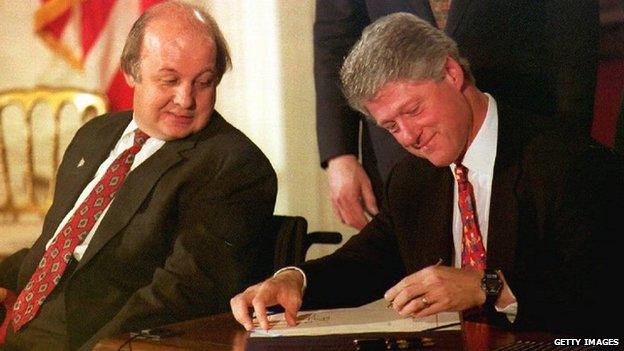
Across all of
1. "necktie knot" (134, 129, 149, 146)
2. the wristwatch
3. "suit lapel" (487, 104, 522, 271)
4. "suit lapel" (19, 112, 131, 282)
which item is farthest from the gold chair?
the wristwatch

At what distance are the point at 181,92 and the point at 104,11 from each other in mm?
570

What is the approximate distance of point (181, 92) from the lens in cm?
246

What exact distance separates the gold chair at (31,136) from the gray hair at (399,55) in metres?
1.08

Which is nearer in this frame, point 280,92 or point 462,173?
point 462,173

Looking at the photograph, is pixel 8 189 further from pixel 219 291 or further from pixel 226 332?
pixel 226 332

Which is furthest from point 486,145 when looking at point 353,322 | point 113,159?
point 113,159

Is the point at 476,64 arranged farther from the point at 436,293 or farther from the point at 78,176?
the point at 78,176

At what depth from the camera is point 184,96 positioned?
8.06 ft

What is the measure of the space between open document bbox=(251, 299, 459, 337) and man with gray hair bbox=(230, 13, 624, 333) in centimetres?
3

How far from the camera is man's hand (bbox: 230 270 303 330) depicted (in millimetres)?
1840

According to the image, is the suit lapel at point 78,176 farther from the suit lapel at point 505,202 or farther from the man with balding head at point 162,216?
the suit lapel at point 505,202

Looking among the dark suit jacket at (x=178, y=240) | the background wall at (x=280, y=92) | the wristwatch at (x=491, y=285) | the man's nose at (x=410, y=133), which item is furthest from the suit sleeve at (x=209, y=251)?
the wristwatch at (x=491, y=285)

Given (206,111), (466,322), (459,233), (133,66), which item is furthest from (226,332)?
(133,66)

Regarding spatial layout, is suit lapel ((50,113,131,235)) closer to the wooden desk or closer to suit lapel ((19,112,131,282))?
suit lapel ((19,112,131,282))
